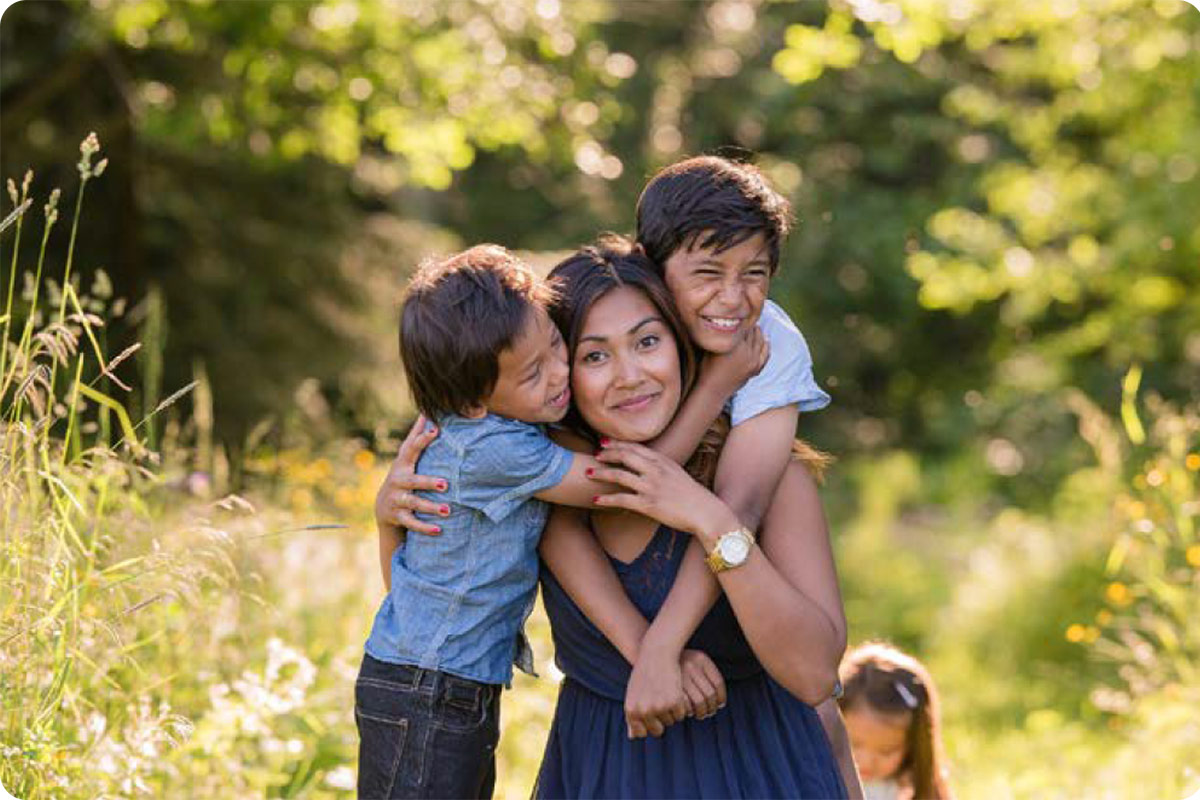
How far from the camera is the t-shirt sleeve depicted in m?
2.58

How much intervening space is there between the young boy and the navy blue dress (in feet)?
0.45

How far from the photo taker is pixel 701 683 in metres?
2.44

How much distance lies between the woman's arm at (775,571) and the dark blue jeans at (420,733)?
0.42m

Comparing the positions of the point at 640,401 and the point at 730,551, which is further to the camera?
the point at 640,401

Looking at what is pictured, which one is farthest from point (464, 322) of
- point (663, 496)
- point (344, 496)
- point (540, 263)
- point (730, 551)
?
point (540, 263)

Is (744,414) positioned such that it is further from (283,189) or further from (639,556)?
(283,189)

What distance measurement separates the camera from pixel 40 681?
3061mm

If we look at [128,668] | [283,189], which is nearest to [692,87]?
[283,189]

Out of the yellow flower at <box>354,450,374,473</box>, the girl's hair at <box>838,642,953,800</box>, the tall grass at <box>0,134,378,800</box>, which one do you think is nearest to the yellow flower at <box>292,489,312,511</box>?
the yellow flower at <box>354,450,374,473</box>

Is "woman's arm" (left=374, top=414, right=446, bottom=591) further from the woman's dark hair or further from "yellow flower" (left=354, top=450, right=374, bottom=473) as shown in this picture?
"yellow flower" (left=354, top=450, right=374, bottom=473)

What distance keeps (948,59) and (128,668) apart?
525 inches

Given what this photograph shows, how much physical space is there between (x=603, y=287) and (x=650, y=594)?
52 cm

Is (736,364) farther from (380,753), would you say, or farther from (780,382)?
(380,753)

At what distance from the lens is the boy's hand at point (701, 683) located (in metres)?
2.44
